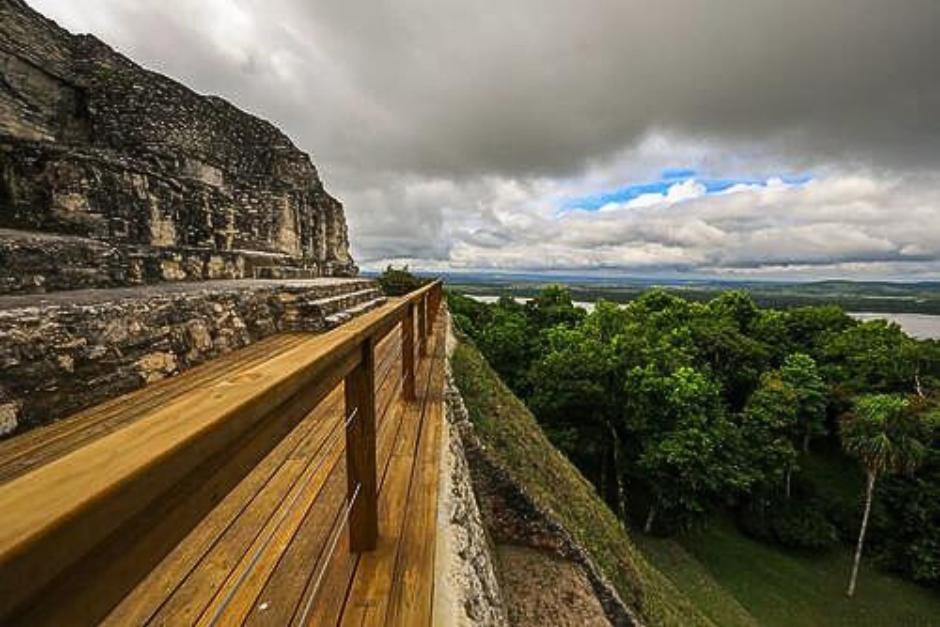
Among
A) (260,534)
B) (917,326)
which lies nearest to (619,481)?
(260,534)

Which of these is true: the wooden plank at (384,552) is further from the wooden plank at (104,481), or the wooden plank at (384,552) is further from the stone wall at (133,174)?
the stone wall at (133,174)

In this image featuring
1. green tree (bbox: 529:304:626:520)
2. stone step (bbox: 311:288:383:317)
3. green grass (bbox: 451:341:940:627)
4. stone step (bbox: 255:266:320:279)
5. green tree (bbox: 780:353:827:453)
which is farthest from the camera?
green tree (bbox: 780:353:827:453)

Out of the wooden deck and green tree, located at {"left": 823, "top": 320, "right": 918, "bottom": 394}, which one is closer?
the wooden deck

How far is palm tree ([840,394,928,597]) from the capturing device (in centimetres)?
1278

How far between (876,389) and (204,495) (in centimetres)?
2522

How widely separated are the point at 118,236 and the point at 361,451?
7.23 m

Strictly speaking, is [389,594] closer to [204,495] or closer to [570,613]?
[204,495]

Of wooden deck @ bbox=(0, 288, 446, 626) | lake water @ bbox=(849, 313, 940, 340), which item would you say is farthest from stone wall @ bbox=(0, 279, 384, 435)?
lake water @ bbox=(849, 313, 940, 340)

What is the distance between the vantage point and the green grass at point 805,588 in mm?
11477

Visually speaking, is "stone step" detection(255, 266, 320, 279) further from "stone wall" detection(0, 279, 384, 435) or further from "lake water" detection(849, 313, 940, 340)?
"lake water" detection(849, 313, 940, 340)

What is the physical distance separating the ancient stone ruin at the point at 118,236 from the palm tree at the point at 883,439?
1524cm

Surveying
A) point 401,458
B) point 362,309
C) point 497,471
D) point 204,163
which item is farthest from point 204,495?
point 204,163

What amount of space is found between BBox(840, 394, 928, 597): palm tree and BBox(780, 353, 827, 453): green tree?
2399 millimetres

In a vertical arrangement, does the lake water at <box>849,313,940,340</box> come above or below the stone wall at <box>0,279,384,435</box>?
below
